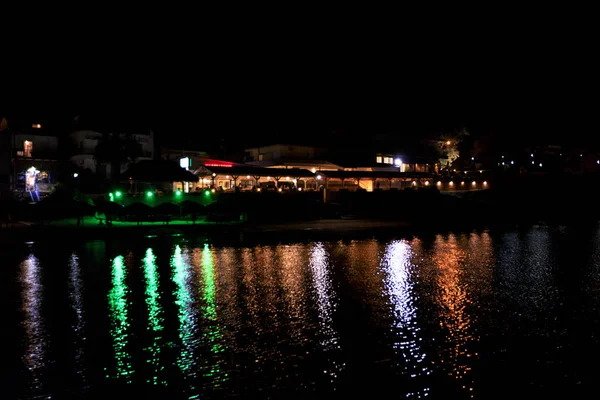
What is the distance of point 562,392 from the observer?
17.1ft

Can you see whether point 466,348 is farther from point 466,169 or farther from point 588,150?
point 588,150

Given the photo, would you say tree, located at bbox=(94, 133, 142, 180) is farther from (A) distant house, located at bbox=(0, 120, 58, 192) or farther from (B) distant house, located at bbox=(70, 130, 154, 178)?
(A) distant house, located at bbox=(0, 120, 58, 192)

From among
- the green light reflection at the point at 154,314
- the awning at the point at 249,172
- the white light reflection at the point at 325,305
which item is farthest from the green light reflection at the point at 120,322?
the awning at the point at 249,172

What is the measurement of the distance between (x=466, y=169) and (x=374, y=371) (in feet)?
194

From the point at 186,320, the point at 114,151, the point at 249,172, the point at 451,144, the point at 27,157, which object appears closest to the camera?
the point at 186,320

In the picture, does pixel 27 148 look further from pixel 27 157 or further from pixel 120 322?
pixel 120 322

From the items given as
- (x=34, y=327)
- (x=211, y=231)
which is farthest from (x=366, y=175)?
(x=34, y=327)

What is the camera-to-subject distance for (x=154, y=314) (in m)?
8.41

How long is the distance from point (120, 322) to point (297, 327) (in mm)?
2916

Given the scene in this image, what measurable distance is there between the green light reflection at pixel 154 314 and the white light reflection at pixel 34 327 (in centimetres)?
124

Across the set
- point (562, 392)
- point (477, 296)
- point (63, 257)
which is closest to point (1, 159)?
point (63, 257)

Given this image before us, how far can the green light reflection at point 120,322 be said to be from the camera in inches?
231

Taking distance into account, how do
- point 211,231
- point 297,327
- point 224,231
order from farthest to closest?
point 224,231 → point 211,231 → point 297,327

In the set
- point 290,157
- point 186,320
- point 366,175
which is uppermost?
point 290,157
